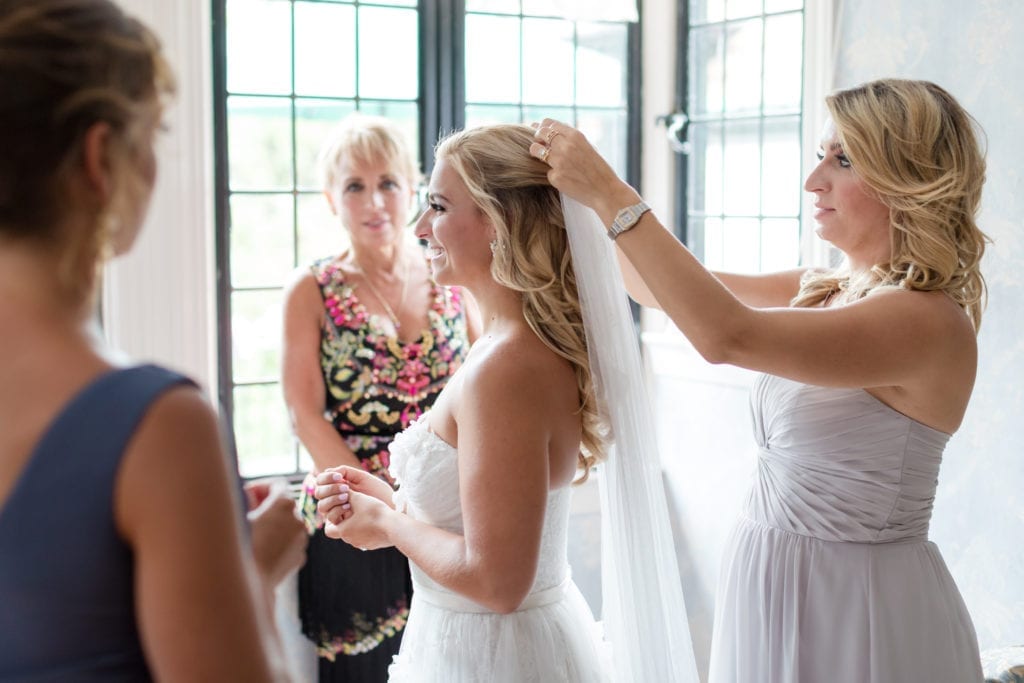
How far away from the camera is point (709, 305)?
1.57m

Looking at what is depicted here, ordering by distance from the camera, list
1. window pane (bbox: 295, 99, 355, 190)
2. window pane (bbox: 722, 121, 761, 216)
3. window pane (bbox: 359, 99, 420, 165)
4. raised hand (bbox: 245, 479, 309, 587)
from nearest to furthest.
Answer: raised hand (bbox: 245, 479, 309, 587) → window pane (bbox: 295, 99, 355, 190) → window pane (bbox: 359, 99, 420, 165) → window pane (bbox: 722, 121, 761, 216)

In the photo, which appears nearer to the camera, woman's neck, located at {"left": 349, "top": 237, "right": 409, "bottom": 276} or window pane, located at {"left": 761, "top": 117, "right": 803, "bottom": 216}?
woman's neck, located at {"left": 349, "top": 237, "right": 409, "bottom": 276}

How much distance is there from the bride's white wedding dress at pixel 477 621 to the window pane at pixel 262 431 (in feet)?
5.83

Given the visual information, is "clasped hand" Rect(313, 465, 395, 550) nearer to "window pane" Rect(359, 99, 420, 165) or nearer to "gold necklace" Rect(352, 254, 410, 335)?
"gold necklace" Rect(352, 254, 410, 335)

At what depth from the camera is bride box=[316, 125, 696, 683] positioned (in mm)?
1682

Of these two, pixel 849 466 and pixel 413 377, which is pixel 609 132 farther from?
pixel 849 466

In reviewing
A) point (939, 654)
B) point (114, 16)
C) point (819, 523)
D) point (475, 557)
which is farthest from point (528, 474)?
point (114, 16)

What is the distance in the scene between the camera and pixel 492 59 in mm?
3795

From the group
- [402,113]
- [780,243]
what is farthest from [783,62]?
[402,113]

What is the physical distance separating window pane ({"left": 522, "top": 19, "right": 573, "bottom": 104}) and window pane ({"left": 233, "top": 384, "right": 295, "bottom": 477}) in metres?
1.44

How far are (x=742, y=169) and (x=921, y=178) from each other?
2.08m

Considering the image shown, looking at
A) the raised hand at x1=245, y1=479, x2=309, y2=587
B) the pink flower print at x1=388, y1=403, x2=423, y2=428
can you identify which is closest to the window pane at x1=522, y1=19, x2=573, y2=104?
→ the pink flower print at x1=388, y1=403, x2=423, y2=428

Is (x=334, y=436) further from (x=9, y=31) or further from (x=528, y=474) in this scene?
(x=9, y=31)

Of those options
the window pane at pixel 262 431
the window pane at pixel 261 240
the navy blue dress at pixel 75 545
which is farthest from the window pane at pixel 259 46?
the navy blue dress at pixel 75 545
